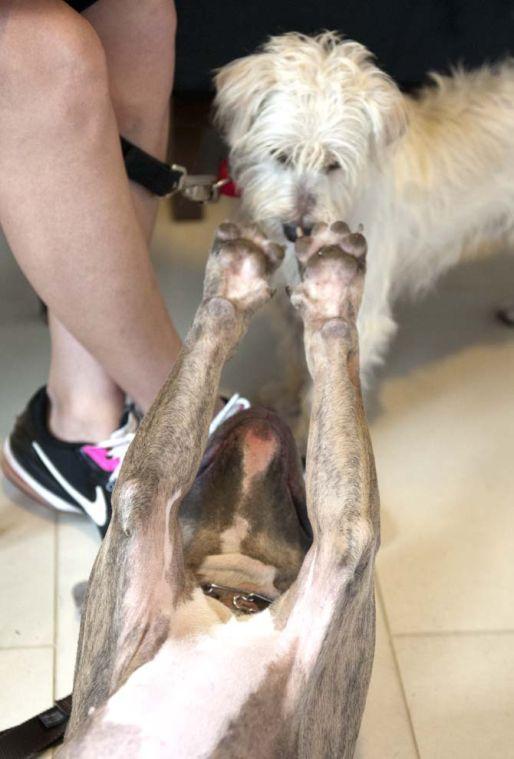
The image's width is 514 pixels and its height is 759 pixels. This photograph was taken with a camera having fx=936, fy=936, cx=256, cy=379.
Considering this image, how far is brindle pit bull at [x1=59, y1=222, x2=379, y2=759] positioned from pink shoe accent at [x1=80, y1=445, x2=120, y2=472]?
15.0 inches

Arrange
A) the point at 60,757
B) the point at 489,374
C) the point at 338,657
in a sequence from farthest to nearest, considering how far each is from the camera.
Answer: the point at 489,374 < the point at 338,657 < the point at 60,757

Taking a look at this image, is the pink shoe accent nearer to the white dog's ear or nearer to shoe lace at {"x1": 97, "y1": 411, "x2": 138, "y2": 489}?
shoe lace at {"x1": 97, "y1": 411, "x2": 138, "y2": 489}

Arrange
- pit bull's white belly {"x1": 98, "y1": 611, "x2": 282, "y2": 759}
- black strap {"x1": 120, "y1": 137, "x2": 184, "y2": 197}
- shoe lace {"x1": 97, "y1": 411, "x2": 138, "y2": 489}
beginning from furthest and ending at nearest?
shoe lace {"x1": 97, "y1": 411, "x2": 138, "y2": 489} → black strap {"x1": 120, "y1": 137, "x2": 184, "y2": 197} → pit bull's white belly {"x1": 98, "y1": 611, "x2": 282, "y2": 759}

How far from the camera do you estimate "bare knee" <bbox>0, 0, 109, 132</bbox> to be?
42.3 inches

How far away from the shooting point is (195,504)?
44.3 inches

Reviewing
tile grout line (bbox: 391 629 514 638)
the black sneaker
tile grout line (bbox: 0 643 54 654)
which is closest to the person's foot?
the black sneaker

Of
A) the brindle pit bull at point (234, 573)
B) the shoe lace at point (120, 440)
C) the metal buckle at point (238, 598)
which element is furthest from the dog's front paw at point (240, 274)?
the shoe lace at point (120, 440)

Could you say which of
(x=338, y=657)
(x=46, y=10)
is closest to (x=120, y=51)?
(x=46, y=10)

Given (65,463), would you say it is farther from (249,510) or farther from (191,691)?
(191,691)

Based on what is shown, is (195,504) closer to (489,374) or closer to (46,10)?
(46,10)

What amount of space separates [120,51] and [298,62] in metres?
0.30

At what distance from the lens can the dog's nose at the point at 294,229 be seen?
147 cm

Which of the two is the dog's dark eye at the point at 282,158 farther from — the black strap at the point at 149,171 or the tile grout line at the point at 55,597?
the tile grout line at the point at 55,597

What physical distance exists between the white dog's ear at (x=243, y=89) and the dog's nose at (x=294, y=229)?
0.20 meters
